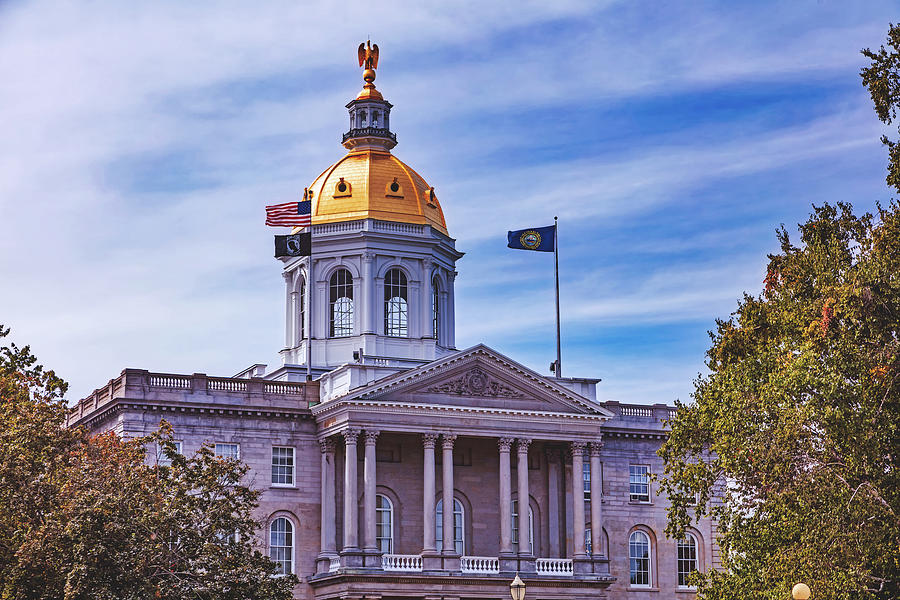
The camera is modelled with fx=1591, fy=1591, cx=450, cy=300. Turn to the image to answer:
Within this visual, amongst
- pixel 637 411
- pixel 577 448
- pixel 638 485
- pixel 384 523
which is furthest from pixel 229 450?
pixel 637 411

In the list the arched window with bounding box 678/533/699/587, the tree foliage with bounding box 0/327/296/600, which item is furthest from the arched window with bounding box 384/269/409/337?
the tree foliage with bounding box 0/327/296/600

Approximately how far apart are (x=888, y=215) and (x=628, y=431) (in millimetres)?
30061

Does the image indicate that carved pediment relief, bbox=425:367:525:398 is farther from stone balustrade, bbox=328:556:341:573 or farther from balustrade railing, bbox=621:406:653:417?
stone balustrade, bbox=328:556:341:573

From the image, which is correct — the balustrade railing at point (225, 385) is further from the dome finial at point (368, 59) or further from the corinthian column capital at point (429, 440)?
the dome finial at point (368, 59)

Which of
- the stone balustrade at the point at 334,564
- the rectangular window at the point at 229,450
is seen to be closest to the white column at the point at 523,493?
the stone balustrade at the point at 334,564

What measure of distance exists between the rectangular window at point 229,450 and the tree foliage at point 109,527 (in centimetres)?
1720

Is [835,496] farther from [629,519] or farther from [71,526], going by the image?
[629,519]

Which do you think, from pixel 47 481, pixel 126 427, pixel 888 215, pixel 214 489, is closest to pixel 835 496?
pixel 888 215

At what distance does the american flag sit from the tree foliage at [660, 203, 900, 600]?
28.1 meters

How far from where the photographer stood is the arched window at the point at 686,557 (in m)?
73.2

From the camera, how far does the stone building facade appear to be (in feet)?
212

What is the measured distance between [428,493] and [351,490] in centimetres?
324

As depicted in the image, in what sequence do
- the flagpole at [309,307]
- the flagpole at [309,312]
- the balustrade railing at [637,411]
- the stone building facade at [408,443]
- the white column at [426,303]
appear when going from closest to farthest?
the stone building facade at [408,443], the flagpole at [309,312], the flagpole at [309,307], the balustrade railing at [637,411], the white column at [426,303]

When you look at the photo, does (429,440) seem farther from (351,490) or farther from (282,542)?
(282,542)
